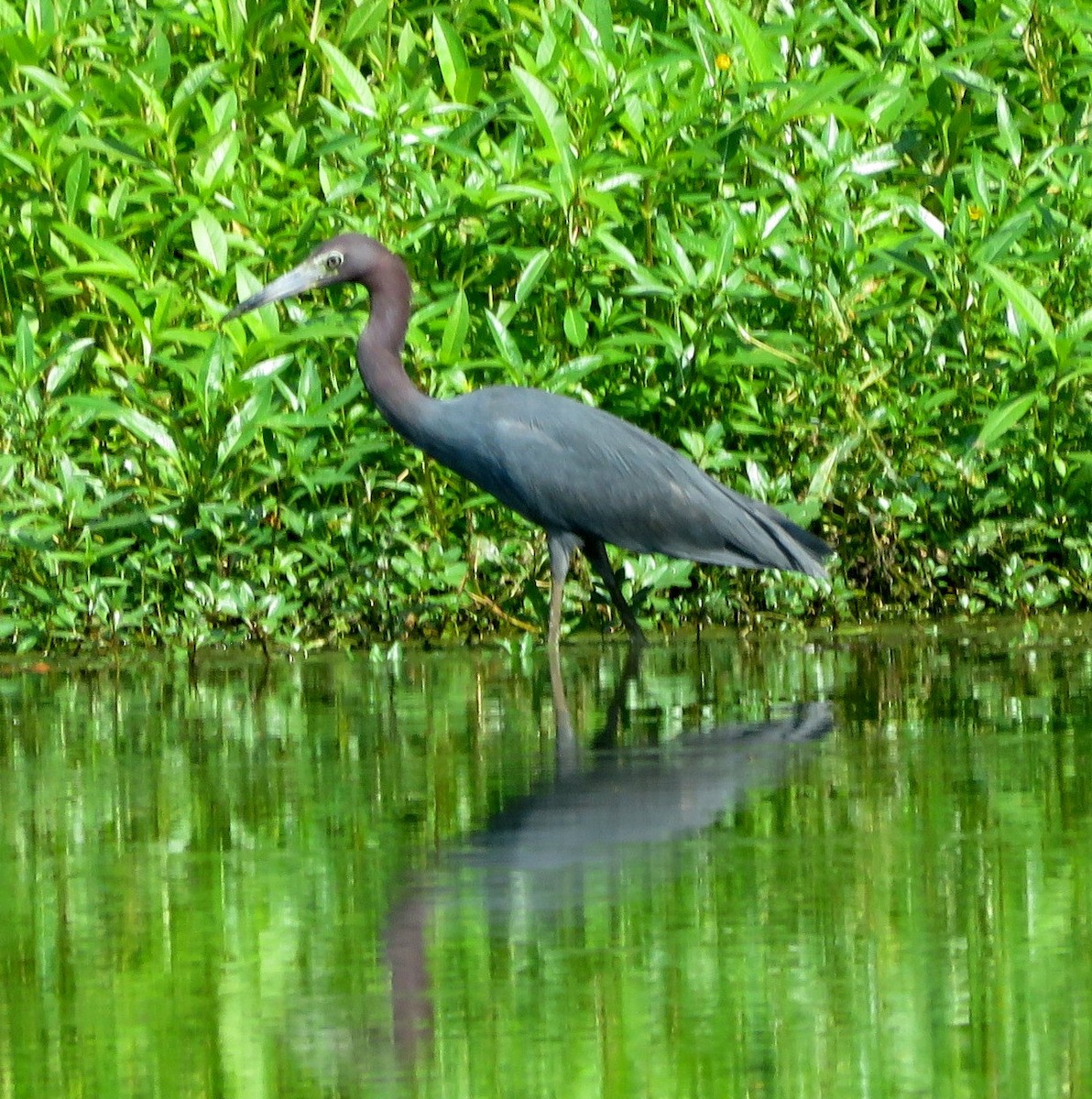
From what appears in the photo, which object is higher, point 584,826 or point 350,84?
point 350,84

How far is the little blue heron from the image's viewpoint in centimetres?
721

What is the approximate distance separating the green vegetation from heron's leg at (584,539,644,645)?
6.1 inches

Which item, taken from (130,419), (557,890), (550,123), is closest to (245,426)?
(130,419)

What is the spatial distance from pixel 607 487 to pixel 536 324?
1333 mm

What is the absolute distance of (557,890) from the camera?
3.84 metres

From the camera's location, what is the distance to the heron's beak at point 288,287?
773cm

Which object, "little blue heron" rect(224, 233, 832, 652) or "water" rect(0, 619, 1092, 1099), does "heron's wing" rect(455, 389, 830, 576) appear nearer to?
"little blue heron" rect(224, 233, 832, 652)

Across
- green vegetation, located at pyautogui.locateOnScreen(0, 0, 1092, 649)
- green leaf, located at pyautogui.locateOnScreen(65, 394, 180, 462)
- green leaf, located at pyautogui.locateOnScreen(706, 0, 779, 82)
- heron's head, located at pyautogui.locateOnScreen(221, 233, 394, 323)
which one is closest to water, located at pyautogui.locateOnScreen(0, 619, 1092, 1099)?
green vegetation, located at pyautogui.locateOnScreen(0, 0, 1092, 649)

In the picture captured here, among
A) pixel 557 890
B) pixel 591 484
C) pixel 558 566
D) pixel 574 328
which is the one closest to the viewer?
pixel 557 890

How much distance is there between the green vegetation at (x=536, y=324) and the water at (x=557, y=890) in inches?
45.5

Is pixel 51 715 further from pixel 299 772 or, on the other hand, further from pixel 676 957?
pixel 676 957

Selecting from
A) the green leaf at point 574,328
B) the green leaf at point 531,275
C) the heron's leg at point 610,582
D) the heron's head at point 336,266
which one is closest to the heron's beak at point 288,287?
the heron's head at point 336,266

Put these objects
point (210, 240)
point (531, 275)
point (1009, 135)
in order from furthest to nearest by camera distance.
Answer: point (1009, 135)
point (210, 240)
point (531, 275)

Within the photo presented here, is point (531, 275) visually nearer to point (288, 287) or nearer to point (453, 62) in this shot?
point (288, 287)
